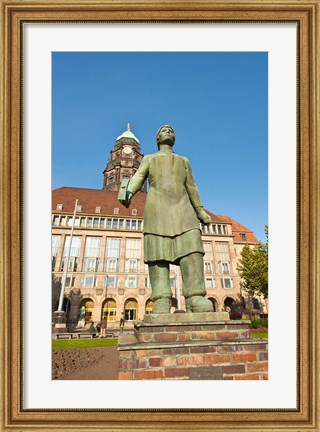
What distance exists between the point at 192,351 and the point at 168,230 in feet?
5.66

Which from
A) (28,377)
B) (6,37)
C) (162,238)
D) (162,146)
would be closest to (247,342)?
(162,238)

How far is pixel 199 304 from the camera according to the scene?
14.3 feet

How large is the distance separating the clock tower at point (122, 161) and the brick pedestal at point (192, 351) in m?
57.7

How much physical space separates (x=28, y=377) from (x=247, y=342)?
2880 mm

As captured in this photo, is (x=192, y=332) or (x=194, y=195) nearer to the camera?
(x=192, y=332)

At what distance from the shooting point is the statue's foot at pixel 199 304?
4316 millimetres

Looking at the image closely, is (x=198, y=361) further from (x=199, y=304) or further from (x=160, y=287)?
(x=160, y=287)

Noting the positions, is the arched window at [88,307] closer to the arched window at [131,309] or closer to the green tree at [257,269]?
the arched window at [131,309]

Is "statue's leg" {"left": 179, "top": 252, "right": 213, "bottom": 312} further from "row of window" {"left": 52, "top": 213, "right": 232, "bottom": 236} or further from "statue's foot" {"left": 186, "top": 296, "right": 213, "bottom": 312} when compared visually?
"row of window" {"left": 52, "top": 213, "right": 232, "bottom": 236}

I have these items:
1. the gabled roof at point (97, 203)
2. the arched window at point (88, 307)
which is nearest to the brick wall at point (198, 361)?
the arched window at point (88, 307)

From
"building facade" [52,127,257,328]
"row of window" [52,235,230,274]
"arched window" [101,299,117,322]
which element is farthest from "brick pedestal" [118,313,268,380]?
"row of window" [52,235,230,274]

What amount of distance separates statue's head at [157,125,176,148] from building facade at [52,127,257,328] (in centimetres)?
3465

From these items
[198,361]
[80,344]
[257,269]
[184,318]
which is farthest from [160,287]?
[257,269]

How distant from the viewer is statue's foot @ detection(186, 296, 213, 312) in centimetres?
432
